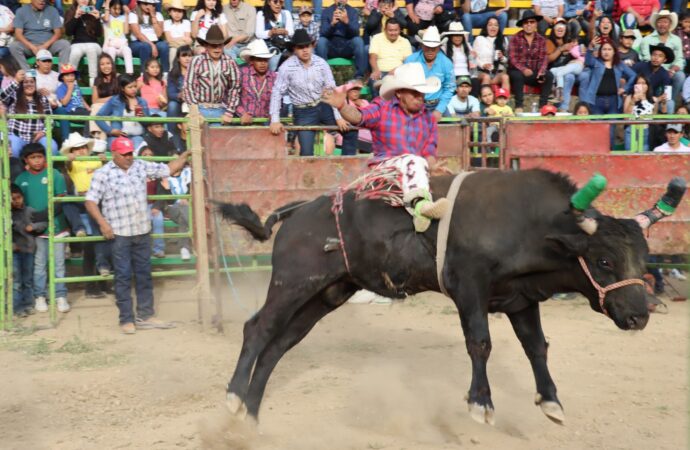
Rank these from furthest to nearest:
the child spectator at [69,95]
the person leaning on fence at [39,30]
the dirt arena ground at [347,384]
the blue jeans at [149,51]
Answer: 1. the blue jeans at [149,51]
2. the person leaning on fence at [39,30]
3. the child spectator at [69,95]
4. the dirt arena ground at [347,384]

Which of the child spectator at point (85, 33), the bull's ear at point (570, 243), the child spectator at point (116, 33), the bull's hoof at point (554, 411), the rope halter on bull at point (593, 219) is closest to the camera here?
the rope halter on bull at point (593, 219)

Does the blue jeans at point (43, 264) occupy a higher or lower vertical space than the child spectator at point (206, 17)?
lower

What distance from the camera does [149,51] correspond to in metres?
12.5

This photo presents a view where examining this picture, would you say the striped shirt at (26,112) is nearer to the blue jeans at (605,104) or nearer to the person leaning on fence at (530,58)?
the person leaning on fence at (530,58)

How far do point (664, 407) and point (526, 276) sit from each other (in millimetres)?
1646

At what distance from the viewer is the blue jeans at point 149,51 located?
12.5 meters

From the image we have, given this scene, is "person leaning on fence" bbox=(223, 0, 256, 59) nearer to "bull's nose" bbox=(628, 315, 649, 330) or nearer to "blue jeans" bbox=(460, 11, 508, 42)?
"blue jeans" bbox=(460, 11, 508, 42)

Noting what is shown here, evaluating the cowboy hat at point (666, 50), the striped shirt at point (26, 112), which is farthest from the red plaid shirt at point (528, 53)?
the striped shirt at point (26, 112)

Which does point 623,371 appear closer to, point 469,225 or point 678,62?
point 469,225

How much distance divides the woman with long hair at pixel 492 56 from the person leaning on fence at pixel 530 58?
0.62ft

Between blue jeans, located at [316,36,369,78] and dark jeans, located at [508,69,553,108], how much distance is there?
2.19 metres

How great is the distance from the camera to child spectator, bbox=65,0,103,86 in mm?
12180

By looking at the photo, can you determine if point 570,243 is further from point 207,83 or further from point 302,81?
point 207,83

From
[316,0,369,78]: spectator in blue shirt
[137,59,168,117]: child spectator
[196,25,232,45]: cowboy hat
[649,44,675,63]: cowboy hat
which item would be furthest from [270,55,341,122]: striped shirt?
[649,44,675,63]: cowboy hat
